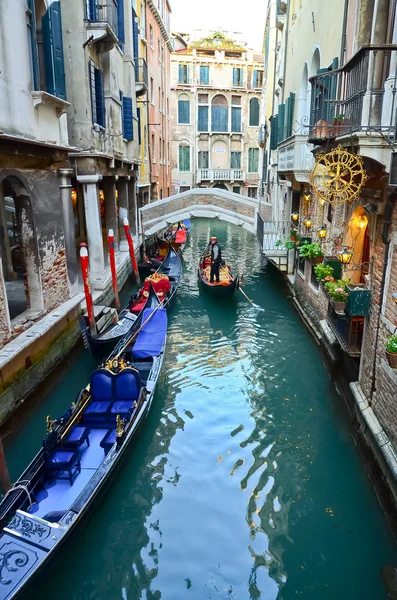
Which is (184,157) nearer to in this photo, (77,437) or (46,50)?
(46,50)

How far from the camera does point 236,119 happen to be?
30.5 m

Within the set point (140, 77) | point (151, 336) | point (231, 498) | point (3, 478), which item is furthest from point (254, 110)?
point (3, 478)

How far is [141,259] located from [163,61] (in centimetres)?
1188

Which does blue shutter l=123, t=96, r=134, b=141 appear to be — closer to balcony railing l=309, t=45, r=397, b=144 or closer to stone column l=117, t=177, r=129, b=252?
stone column l=117, t=177, r=129, b=252

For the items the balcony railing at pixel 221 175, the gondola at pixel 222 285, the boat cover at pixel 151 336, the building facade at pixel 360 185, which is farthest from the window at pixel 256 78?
the boat cover at pixel 151 336

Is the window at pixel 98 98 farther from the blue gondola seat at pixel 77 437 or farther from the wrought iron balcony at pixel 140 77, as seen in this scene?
the blue gondola seat at pixel 77 437

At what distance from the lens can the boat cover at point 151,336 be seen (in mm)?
7250

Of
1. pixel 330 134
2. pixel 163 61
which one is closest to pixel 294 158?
pixel 330 134

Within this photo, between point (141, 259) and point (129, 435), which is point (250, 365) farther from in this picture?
point (141, 259)

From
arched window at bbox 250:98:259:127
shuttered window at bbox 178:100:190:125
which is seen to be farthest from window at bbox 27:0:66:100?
arched window at bbox 250:98:259:127

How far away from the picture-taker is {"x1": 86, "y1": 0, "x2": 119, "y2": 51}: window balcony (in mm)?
8922

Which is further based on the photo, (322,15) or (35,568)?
(322,15)

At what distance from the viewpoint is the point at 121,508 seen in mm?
4770

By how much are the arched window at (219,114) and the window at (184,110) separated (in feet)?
5.44
